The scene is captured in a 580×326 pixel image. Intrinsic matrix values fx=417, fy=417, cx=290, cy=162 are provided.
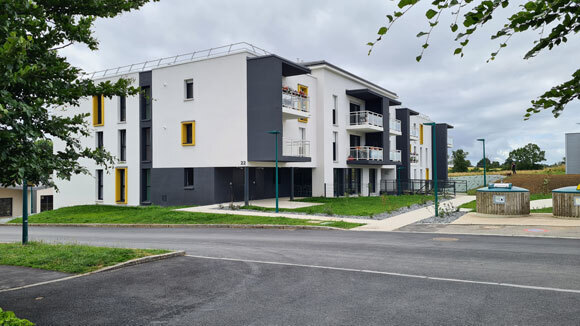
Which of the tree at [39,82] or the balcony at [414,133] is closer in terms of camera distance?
the tree at [39,82]

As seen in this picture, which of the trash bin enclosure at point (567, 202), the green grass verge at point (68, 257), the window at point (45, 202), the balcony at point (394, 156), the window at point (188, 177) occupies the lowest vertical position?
the window at point (45, 202)

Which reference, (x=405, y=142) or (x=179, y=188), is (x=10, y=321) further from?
(x=405, y=142)

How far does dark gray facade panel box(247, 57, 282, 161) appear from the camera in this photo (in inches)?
993

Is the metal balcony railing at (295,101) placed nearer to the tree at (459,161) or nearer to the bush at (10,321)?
the bush at (10,321)

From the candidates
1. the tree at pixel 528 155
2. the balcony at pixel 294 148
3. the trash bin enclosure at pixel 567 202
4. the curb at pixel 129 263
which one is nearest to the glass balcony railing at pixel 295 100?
the balcony at pixel 294 148

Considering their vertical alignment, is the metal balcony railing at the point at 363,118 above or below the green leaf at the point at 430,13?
above

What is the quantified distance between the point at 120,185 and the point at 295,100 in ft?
49.1

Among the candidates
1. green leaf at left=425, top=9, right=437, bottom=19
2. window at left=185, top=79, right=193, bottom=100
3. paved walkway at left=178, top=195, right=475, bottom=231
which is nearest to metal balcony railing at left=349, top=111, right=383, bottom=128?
paved walkway at left=178, top=195, right=475, bottom=231

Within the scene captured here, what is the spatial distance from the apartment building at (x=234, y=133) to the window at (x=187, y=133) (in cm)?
7

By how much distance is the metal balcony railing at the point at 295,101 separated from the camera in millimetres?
26406

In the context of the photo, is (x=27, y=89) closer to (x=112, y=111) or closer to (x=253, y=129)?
(x=253, y=129)

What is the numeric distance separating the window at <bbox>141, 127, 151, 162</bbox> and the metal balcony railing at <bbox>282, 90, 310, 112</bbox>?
35.6 ft

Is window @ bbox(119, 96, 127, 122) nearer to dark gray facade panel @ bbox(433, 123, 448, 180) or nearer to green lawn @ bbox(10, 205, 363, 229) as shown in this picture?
green lawn @ bbox(10, 205, 363, 229)

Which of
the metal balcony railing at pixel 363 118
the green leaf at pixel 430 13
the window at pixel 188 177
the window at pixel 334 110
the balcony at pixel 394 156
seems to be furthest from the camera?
the balcony at pixel 394 156
